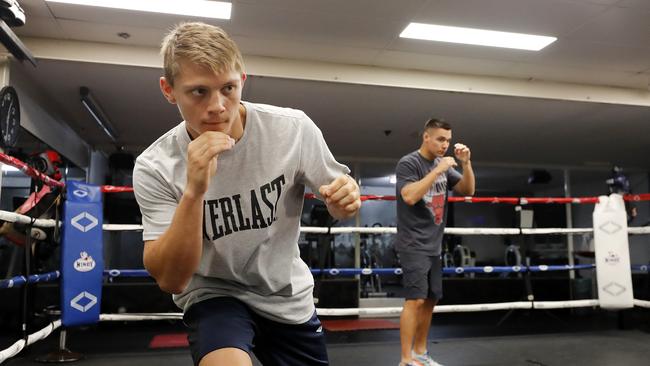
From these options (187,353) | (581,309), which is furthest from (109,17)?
(581,309)

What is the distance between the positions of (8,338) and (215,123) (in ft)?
14.8

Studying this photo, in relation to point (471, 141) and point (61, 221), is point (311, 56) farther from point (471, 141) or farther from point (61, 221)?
point (471, 141)

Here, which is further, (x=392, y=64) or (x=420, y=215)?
(x=392, y=64)

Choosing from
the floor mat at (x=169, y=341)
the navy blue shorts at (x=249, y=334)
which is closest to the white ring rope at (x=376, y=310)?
the floor mat at (x=169, y=341)

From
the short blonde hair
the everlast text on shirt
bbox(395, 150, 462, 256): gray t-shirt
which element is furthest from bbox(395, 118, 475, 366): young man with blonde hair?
the short blonde hair

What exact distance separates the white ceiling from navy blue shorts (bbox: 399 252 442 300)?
5.93ft

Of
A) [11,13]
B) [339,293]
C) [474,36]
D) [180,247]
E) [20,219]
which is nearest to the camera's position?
[180,247]

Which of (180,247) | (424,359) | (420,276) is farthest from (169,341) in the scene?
(180,247)

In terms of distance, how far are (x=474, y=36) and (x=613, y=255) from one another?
205 cm

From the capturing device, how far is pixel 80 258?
9.34ft

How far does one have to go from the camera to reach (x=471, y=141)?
6.87 meters

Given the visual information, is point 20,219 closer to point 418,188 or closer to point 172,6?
point 172,6

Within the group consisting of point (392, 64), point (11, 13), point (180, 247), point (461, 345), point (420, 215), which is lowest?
point (461, 345)

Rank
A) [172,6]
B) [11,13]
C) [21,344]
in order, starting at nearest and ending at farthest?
1. [21,344]
2. [11,13]
3. [172,6]
